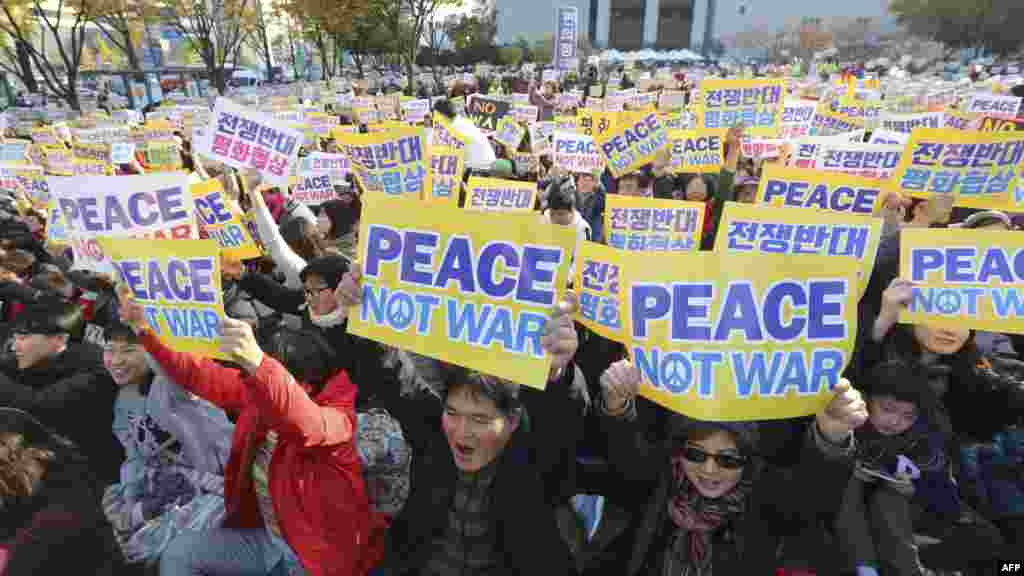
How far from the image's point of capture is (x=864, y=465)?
251cm

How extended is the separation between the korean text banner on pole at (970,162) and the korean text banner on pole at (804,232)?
203 cm

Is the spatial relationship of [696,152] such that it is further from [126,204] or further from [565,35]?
[565,35]

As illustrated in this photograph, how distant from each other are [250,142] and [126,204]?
1614 mm

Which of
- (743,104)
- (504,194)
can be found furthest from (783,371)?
(743,104)

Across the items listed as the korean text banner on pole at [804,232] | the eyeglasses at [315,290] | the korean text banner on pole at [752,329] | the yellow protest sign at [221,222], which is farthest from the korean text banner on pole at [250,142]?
the korean text banner on pole at [752,329]

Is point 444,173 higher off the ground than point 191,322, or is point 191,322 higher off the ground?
point 444,173

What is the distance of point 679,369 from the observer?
78.7 inches

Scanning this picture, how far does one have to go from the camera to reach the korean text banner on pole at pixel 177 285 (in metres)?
2.43

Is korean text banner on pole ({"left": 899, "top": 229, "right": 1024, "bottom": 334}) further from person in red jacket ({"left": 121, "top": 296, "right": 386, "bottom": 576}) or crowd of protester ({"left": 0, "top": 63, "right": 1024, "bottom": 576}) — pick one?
person in red jacket ({"left": 121, "top": 296, "right": 386, "bottom": 576})

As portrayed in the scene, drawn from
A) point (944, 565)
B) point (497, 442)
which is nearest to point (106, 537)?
point (497, 442)

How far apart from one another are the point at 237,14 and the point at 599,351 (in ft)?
106

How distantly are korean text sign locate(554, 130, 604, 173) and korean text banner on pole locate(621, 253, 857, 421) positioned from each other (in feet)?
18.0

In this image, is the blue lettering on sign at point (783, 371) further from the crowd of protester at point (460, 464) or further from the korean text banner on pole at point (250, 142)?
the korean text banner on pole at point (250, 142)

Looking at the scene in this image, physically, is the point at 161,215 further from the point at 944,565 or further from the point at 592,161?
the point at 592,161
